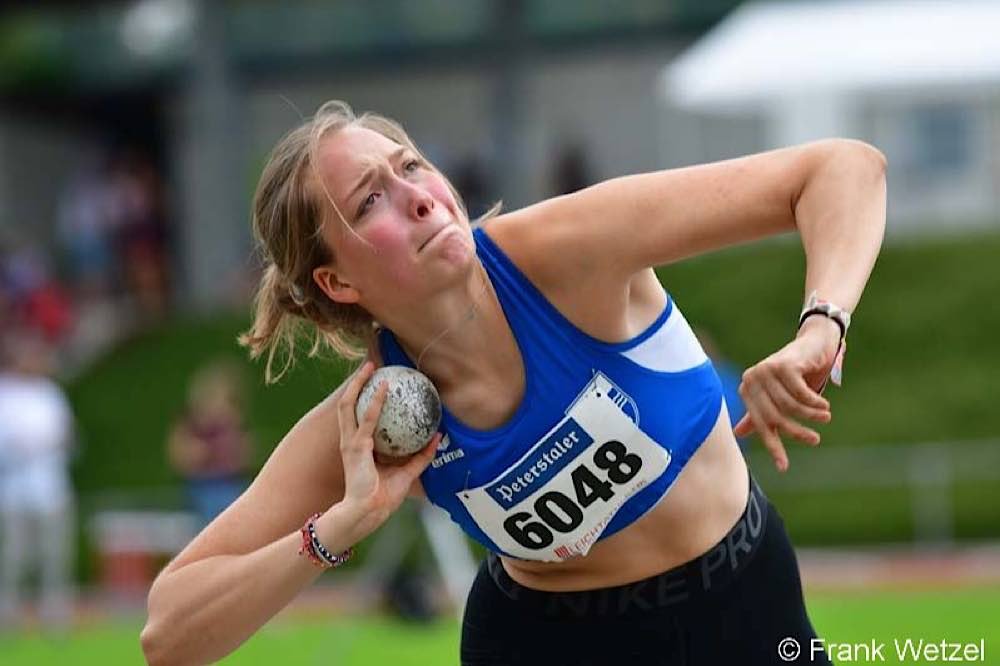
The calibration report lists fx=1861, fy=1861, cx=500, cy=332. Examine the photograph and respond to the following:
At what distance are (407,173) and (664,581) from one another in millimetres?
898

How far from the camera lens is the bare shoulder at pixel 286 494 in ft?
11.5

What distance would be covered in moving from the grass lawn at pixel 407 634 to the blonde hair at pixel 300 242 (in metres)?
4.73

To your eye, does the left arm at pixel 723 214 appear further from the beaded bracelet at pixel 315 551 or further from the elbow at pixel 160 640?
the elbow at pixel 160 640

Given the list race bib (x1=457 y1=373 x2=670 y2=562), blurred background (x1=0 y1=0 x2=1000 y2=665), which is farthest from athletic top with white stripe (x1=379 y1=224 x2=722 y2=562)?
blurred background (x1=0 y1=0 x2=1000 y2=665)

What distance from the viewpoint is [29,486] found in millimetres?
10898

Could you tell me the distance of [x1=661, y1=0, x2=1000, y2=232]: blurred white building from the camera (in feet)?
52.9

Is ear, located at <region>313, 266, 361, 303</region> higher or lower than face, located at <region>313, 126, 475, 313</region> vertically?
lower

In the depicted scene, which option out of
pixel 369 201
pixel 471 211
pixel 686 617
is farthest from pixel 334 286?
pixel 471 211

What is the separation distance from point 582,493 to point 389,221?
0.61 m

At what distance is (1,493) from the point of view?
11.1m

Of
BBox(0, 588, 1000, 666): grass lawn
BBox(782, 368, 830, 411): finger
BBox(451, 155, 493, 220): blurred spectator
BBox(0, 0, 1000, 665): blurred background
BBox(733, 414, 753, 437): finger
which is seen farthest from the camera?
BBox(451, 155, 493, 220): blurred spectator

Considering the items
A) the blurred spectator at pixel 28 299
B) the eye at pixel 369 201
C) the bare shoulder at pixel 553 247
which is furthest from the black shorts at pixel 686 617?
the blurred spectator at pixel 28 299

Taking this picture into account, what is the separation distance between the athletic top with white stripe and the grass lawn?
462 centimetres

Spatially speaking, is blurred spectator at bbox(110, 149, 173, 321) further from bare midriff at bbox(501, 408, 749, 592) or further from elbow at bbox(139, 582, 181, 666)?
bare midriff at bbox(501, 408, 749, 592)
